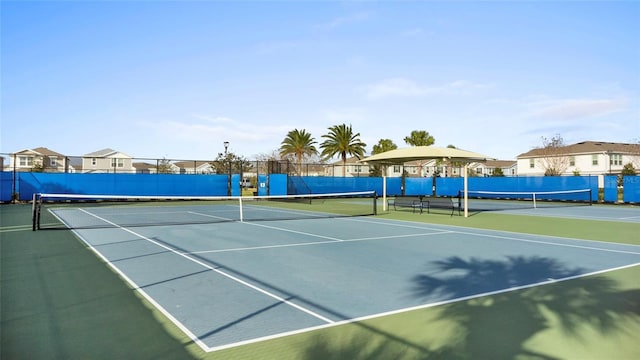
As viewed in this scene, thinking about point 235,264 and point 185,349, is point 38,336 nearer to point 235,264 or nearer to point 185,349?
point 185,349

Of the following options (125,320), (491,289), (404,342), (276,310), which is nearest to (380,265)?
(491,289)

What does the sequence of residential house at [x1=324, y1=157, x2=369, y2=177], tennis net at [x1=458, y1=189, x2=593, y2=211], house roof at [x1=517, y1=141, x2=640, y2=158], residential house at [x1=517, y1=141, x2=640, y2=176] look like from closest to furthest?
tennis net at [x1=458, y1=189, x2=593, y2=211]
residential house at [x1=324, y1=157, x2=369, y2=177]
residential house at [x1=517, y1=141, x2=640, y2=176]
house roof at [x1=517, y1=141, x2=640, y2=158]

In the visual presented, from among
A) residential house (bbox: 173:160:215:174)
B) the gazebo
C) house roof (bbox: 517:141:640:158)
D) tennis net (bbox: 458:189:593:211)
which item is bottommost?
tennis net (bbox: 458:189:593:211)

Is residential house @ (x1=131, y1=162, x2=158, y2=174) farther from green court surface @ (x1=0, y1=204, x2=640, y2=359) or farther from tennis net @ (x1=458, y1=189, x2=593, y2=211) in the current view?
green court surface @ (x1=0, y1=204, x2=640, y2=359)

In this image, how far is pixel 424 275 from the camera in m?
7.15

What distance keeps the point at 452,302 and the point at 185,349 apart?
3.26 meters

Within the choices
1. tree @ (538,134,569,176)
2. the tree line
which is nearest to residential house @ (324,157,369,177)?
the tree line

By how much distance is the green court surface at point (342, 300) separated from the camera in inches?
161

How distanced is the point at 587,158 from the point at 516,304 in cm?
6797

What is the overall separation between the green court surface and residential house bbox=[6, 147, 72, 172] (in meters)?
24.8

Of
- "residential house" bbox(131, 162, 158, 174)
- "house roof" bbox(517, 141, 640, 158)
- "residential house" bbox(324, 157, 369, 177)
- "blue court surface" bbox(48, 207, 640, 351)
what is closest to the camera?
"blue court surface" bbox(48, 207, 640, 351)

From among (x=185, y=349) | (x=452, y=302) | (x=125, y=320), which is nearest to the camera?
(x=185, y=349)

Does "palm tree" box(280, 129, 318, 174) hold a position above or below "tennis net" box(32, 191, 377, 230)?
above

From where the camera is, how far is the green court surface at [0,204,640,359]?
409 centimetres
